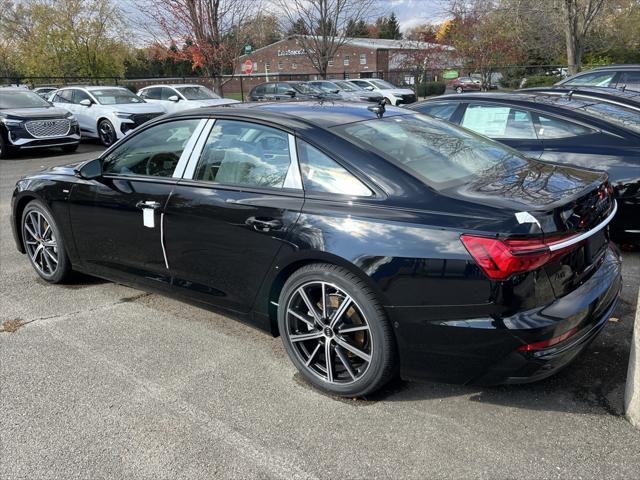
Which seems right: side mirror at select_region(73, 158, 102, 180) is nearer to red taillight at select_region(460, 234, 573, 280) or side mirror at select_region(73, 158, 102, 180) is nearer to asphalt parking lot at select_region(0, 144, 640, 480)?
asphalt parking lot at select_region(0, 144, 640, 480)

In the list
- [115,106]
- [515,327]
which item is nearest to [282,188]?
[515,327]

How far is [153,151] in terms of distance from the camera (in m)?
4.13

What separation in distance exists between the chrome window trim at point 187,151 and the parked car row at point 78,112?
355 inches

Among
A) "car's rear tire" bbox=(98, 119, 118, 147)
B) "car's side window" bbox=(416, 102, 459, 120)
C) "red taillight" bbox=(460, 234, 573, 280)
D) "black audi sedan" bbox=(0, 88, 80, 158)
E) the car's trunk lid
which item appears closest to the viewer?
"red taillight" bbox=(460, 234, 573, 280)

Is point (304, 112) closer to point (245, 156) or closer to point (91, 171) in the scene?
point (245, 156)

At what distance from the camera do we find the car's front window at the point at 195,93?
58.8 feet

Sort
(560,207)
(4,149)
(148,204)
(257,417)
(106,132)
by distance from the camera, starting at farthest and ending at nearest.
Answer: (106,132) < (4,149) < (148,204) < (257,417) < (560,207)

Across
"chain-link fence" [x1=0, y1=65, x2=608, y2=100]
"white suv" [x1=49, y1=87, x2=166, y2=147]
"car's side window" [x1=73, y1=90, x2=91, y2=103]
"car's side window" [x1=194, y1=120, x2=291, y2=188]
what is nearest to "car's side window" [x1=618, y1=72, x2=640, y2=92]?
"car's side window" [x1=194, y1=120, x2=291, y2=188]

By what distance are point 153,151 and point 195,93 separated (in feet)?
48.9

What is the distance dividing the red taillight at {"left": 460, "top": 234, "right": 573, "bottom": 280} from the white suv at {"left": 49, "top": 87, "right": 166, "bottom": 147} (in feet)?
45.3

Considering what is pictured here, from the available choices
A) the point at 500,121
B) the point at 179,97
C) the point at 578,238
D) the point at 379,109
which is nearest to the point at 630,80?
the point at 500,121

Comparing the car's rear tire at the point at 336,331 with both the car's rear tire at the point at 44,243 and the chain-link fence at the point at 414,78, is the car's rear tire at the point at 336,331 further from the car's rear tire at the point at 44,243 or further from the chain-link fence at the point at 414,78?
the chain-link fence at the point at 414,78

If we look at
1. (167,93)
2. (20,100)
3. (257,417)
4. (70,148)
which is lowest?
(70,148)

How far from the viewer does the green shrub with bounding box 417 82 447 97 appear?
117 ft
